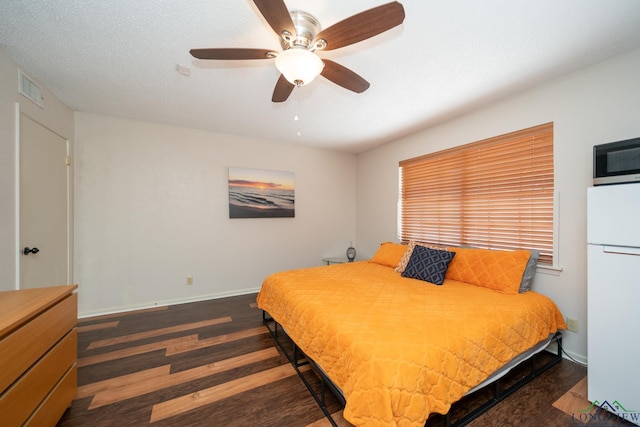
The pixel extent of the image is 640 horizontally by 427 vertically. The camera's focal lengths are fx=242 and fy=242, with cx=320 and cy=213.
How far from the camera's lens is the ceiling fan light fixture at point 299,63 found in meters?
1.34

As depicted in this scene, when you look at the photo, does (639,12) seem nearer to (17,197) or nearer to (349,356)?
(349,356)

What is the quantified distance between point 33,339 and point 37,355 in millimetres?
98

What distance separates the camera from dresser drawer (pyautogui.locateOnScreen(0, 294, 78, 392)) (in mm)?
1003

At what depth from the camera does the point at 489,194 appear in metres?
2.63

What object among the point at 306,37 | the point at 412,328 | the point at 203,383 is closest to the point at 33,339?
the point at 203,383

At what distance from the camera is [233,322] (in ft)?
9.11

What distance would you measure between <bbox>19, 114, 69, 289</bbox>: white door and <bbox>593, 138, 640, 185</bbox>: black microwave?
4.41m

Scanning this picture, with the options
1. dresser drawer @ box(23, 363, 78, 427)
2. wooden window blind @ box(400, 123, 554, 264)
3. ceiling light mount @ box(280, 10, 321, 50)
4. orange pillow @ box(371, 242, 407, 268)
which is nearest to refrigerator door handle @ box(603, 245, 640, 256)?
wooden window blind @ box(400, 123, 554, 264)

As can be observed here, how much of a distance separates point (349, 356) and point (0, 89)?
3059mm

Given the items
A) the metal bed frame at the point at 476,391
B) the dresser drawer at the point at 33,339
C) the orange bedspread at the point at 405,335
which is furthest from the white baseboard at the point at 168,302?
the dresser drawer at the point at 33,339

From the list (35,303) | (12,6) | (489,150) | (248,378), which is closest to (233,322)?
(248,378)

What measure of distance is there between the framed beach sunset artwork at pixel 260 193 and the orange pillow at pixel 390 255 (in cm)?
160

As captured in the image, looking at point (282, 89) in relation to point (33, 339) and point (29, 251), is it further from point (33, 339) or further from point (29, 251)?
point (29, 251)

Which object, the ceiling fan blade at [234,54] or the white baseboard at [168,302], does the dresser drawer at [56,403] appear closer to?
the white baseboard at [168,302]
